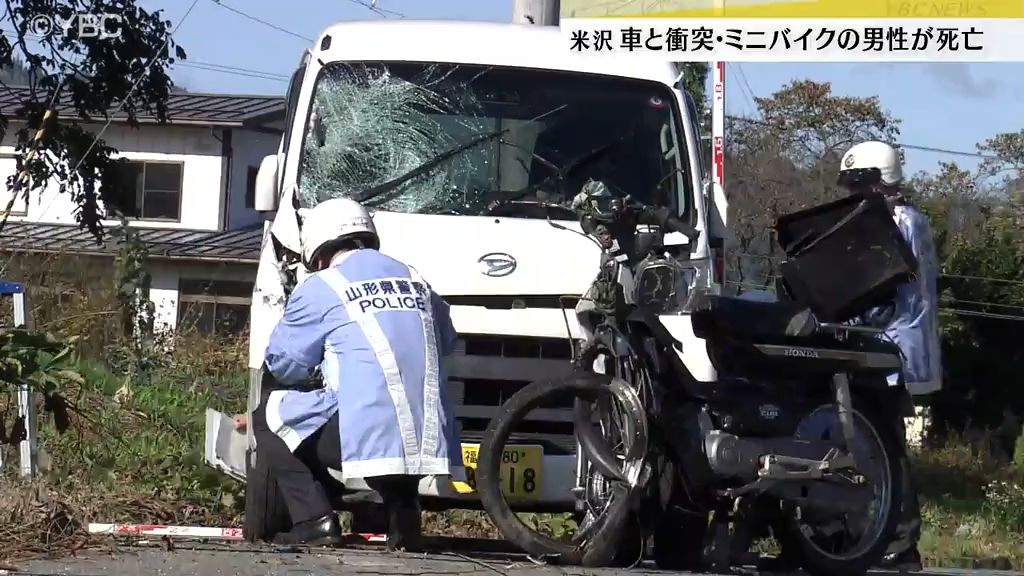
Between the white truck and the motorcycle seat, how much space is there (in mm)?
436

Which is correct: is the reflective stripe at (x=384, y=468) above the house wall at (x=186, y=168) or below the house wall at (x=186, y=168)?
below

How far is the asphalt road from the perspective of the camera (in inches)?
190

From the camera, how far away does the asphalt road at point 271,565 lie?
4.82 m

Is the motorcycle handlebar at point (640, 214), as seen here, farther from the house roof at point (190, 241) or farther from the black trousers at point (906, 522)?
the house roof at point (190, 241)

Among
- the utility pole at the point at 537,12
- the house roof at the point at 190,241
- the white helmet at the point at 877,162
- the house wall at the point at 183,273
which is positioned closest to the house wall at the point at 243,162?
the house roof at the point at 190,241

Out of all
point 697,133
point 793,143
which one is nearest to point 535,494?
point 697,133

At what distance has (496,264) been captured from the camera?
689 centimetres

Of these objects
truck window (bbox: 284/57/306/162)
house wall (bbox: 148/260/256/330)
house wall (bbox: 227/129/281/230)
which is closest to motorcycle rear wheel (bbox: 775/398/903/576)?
truck window (bbox: 284/57/306/162)

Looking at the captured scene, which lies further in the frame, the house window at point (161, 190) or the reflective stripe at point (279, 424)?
the house window at point (161, 190)

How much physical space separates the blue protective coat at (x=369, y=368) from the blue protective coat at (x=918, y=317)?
227cm

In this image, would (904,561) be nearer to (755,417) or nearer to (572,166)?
(755,417)

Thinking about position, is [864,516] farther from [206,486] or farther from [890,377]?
[206,486]

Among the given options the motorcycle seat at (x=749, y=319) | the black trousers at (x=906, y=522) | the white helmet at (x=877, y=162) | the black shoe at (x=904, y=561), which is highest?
the white helmet at (x=877, y=162)

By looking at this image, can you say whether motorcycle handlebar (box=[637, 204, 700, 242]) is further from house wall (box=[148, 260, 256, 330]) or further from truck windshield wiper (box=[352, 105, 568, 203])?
house wall (box=[148, 260, 256, 330])
